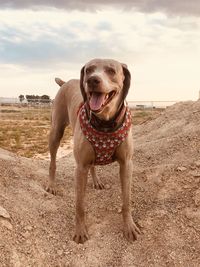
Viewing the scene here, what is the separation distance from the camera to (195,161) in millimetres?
6234

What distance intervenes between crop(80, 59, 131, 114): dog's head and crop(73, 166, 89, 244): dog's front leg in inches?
33.7

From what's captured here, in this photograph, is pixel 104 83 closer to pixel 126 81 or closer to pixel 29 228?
pixel 126 81

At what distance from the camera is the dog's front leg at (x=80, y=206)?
4844 millimetres

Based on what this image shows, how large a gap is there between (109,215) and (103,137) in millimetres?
1226

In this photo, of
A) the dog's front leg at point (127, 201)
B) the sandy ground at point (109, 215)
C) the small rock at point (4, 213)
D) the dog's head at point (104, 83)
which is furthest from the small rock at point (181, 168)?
the small rock at point (4, 213)

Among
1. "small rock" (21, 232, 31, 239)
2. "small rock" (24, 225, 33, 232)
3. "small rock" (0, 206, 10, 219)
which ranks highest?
"small rock" (0, 206, 10, 219)

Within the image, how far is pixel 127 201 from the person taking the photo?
4.97 meters

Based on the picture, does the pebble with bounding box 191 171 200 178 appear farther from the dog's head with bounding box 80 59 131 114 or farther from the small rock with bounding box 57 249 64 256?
the small rock with bounding box 57 249 64 256

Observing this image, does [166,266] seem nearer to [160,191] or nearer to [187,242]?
[187,242]

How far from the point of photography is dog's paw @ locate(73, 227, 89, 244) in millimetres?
4816

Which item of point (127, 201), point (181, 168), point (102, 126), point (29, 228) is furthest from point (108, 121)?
point (181, 168)

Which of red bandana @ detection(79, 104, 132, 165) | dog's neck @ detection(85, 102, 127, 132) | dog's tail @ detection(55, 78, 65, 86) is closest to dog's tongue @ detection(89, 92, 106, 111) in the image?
dog's neck @ detection(85, 102, 127, 132)

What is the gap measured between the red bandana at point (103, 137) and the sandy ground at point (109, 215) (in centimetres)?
100

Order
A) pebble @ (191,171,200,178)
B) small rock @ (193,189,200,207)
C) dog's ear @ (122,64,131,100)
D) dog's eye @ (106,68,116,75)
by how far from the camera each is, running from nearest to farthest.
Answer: dog's eye @ (106,68,116,75), dog's ear @ (122,64,131,100), small rock @ (193,189,200,207), pebble @ (191,171,200,178)
